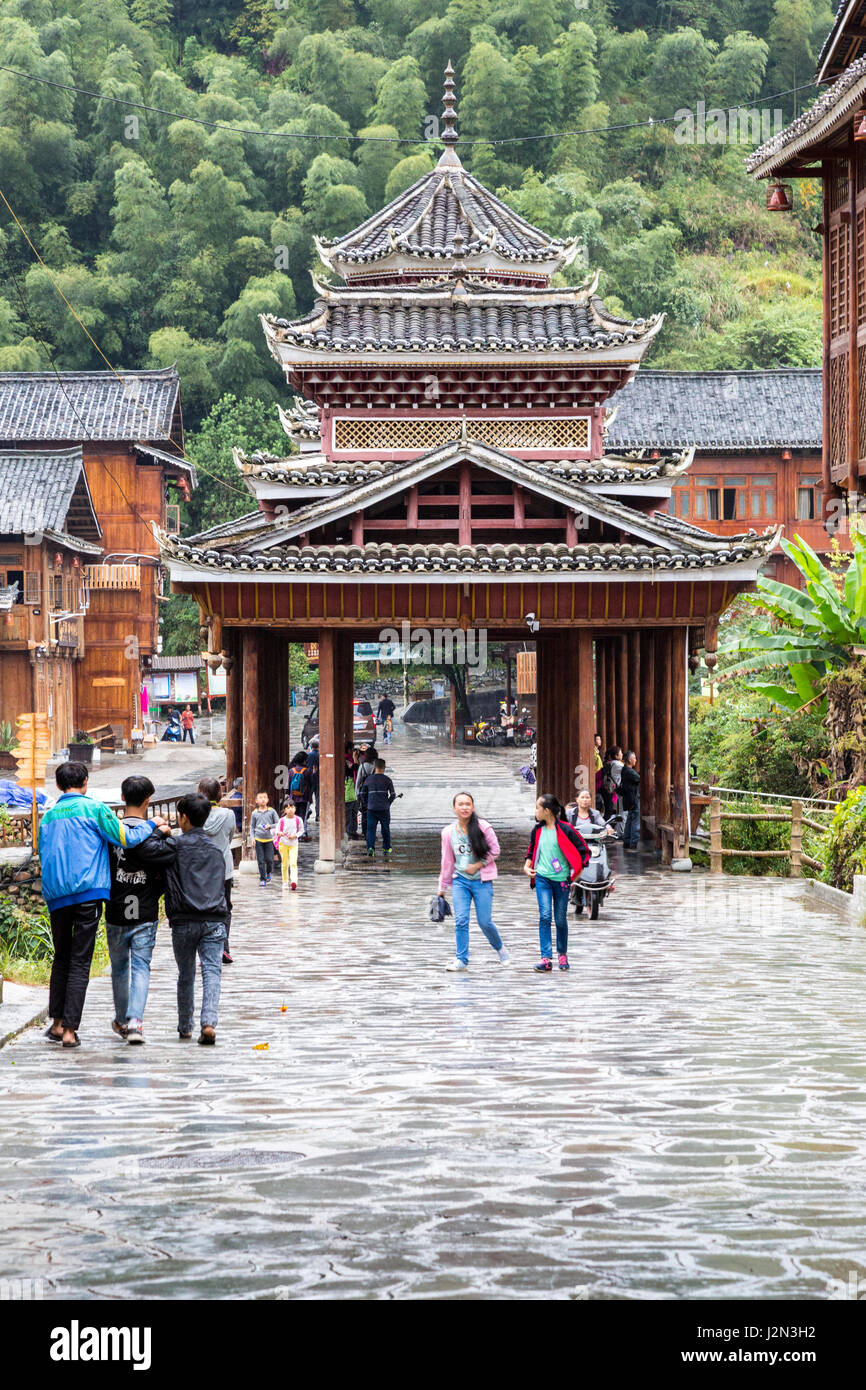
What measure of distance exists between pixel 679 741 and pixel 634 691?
525 centimetres

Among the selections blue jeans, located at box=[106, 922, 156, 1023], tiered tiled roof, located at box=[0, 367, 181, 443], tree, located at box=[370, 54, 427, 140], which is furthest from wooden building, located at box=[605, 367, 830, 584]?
blue jeans, located at box=[106, 922, 156, 1023]

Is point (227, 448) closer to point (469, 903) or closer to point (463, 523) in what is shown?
point (463, 523)

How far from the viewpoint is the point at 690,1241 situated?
6031 mm

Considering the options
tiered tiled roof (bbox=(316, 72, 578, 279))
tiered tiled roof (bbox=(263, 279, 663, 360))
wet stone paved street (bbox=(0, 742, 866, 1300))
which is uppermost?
tiered tiled roof (bbox=(316, 72, 578, 279))

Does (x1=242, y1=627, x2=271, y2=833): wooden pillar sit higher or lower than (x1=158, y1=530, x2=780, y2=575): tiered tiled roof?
lower

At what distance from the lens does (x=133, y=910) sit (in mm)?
10289

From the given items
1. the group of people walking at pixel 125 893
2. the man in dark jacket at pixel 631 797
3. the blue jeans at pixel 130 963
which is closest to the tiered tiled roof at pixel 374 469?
the man in dark jacket at pixel 631 797

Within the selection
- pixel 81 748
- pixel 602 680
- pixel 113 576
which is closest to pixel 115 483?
pixel 113 576

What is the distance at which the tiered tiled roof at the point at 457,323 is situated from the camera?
25.4 m

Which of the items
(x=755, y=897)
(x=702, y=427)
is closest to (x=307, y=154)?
(x=702, y=427)

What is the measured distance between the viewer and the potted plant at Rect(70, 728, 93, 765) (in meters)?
46.6

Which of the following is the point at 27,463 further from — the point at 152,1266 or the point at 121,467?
the point at 152,1266

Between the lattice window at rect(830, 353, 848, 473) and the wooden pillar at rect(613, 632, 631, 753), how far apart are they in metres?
5.06

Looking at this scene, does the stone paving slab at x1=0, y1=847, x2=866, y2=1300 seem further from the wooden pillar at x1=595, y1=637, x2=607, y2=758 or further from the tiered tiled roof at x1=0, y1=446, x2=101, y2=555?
the tiered tiled roof at x1=0, y1=446, x2=101, y2=555
